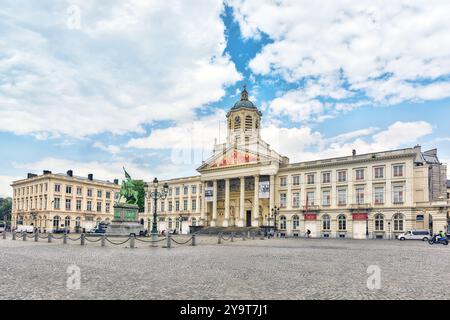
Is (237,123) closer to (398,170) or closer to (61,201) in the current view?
(398,170)

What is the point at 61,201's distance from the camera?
83.2 meters

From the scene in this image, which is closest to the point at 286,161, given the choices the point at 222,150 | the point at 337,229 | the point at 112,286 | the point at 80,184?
the point at 222,150

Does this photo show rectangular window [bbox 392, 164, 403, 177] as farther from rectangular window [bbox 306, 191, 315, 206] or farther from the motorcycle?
the motorcycle

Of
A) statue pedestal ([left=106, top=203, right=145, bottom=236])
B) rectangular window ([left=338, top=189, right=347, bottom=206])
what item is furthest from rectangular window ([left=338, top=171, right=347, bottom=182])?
statue pedestal ([left=106, top=203, right=145, bottom=236])

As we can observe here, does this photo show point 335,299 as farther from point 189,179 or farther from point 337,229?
point 189,179

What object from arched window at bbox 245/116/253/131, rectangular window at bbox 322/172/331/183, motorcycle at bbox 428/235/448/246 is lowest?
motorcycle at bbox 428/235/448/246

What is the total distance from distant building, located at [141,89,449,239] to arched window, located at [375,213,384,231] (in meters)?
0.14

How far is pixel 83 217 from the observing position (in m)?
87.3

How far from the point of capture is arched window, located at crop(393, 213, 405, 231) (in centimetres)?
5194

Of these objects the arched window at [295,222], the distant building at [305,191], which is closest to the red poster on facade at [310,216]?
the distant building at [305,191]

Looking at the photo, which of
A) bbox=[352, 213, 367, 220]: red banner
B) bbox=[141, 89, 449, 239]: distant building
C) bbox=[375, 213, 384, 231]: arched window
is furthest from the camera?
bbox=[352, 213, 367, 220]: red banner
